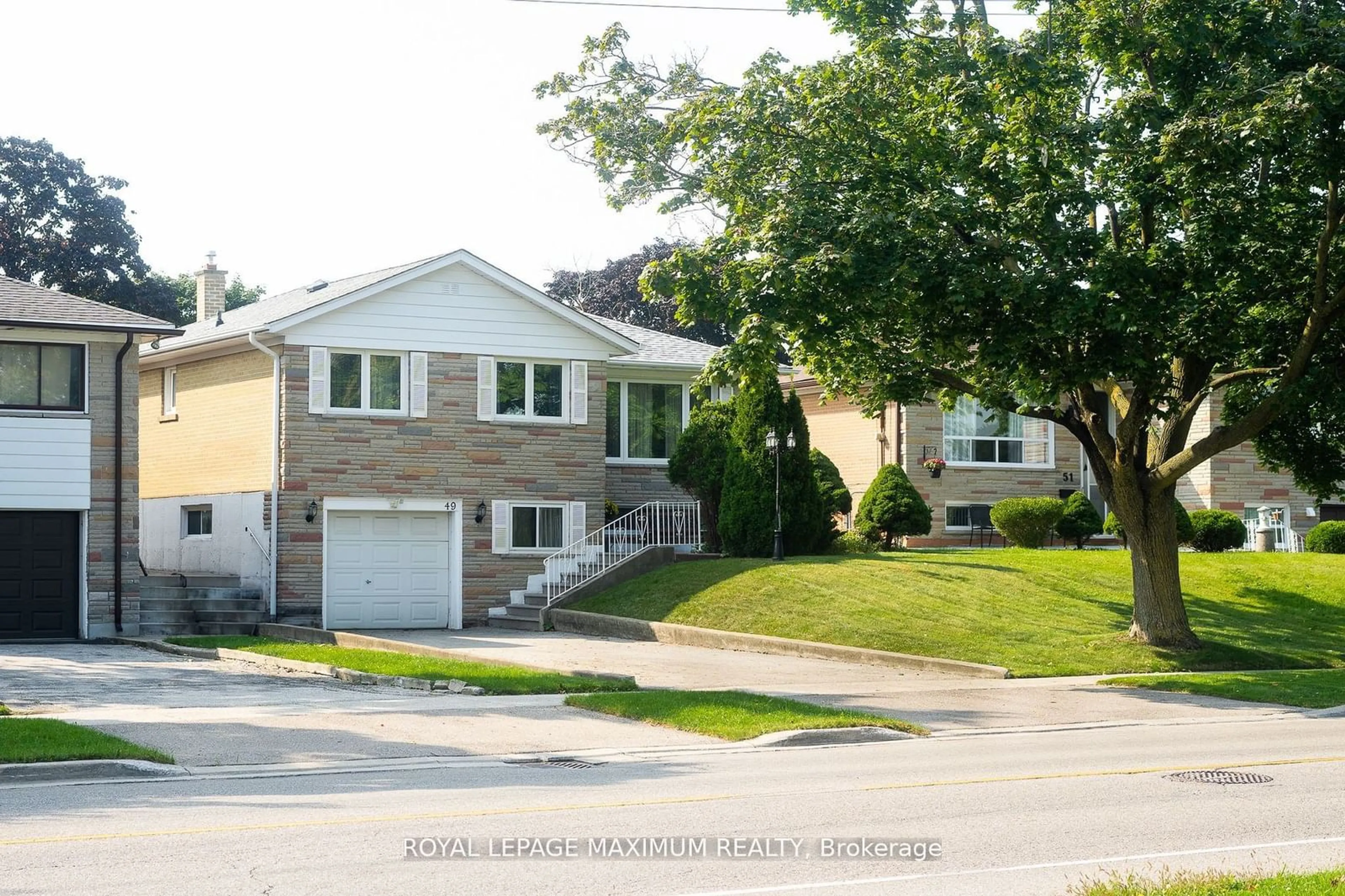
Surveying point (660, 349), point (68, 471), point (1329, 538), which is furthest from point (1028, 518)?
point (68, 471)

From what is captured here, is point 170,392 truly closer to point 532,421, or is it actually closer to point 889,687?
point 532,421

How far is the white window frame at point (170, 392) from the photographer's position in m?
32.9

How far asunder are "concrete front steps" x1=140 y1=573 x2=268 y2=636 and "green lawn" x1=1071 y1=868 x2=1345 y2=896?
22780mm

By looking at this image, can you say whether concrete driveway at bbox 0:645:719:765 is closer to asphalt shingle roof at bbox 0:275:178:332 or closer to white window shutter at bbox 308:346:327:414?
asphalt shingle roof at bbox 0:275:178:332

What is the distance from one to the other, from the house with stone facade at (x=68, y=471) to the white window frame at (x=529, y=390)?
6.64 metres

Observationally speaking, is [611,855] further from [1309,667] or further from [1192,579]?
[1192,579]

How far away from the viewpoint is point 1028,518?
33.6 metres

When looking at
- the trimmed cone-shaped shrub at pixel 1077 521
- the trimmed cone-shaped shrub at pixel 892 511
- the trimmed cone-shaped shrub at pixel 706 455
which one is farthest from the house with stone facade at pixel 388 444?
the trimmed cone-shaped shrub at pixel 1077 521

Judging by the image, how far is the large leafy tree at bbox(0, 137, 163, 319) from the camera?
52812mm

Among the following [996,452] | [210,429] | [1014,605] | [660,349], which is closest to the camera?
[1014,605]

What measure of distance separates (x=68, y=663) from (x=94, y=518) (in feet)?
16.5

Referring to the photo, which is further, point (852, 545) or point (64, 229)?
point (64, 229)

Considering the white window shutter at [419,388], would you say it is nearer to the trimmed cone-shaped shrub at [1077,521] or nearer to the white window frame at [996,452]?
the white window frame at [996,452]

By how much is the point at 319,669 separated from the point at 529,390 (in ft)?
39.4
